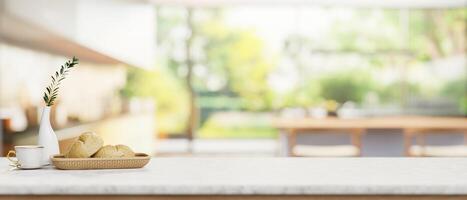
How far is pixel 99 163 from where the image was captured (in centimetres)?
236

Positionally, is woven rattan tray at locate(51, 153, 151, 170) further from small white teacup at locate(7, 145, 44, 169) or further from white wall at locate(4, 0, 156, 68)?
white wall at locate(4, 0, 156, 68)

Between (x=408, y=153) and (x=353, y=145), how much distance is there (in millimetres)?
455

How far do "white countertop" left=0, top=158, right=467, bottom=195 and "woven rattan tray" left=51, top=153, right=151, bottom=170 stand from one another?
2cm

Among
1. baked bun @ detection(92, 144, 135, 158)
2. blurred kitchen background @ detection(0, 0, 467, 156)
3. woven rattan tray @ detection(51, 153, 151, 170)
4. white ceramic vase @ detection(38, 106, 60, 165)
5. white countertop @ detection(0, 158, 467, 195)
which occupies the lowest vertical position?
white countertop @ detection(0, 158, 467, 195)

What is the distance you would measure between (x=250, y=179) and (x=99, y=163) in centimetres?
48

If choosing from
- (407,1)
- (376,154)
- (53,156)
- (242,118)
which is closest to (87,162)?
(53,156)

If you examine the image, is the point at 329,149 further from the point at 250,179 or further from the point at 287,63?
the point at 287,63

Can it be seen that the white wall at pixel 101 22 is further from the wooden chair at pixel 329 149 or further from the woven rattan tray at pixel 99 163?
the wooden chair at pixel 329 149

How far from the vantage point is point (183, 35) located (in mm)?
10516

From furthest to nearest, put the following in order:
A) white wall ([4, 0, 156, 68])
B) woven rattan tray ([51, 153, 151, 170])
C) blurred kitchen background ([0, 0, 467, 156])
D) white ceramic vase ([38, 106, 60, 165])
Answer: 1. blurred kitchen background ([0, 0, 467, 156])
2. white wall ([4, 0, 156, 68])
3. white ceramic vase ([38, 106, 60, 165])
4. woven rattan tray ([51, 153, 151, 170])

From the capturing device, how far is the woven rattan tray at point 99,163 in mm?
2342

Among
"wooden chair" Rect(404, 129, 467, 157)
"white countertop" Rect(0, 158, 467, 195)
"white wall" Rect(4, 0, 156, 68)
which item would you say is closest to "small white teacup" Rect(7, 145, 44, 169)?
"white countertop" Rect(0, 158, 467, 195)

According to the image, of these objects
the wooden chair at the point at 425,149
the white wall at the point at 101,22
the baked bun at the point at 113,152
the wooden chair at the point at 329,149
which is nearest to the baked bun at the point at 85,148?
the baked bun at the point at 113,152

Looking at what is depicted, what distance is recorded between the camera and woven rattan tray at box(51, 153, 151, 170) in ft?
7.68
